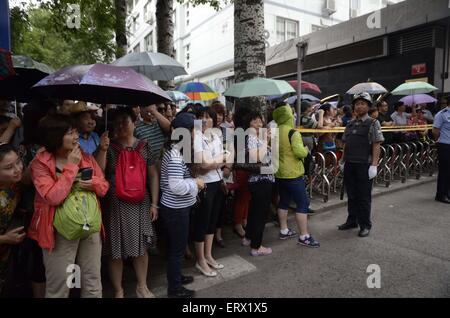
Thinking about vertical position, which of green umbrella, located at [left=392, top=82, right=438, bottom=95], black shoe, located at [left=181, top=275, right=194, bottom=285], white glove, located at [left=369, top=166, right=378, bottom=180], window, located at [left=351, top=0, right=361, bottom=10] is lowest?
black shoe, located at [left=181, top=275, right=194, bottom=285]

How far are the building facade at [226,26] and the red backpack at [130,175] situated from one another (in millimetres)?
Answer: 15498

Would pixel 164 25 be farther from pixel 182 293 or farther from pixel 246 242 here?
pixel 182 293

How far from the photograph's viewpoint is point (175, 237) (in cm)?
302

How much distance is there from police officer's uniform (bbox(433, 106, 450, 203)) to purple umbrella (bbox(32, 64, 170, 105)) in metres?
5.33

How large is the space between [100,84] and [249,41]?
10.3 feet

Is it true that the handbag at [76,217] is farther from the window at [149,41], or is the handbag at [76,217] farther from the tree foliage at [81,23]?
the window at [149,41]

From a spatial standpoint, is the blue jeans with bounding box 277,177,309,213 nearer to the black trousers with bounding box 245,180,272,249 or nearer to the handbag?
the black trousers with bounding box 245,180,272,249

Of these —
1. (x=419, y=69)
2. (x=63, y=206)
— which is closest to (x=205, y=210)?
(x=63, y=206)

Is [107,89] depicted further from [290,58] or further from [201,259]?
[290,58]

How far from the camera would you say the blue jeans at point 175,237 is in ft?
9.85

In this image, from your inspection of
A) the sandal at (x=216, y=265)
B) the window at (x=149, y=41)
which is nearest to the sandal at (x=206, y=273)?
the sandal at (x=216, y=265)

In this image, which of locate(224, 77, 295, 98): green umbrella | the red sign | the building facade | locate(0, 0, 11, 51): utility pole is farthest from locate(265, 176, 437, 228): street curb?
the building facade

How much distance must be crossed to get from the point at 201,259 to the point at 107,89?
6.63 feet

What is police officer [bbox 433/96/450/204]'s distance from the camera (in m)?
5.89
